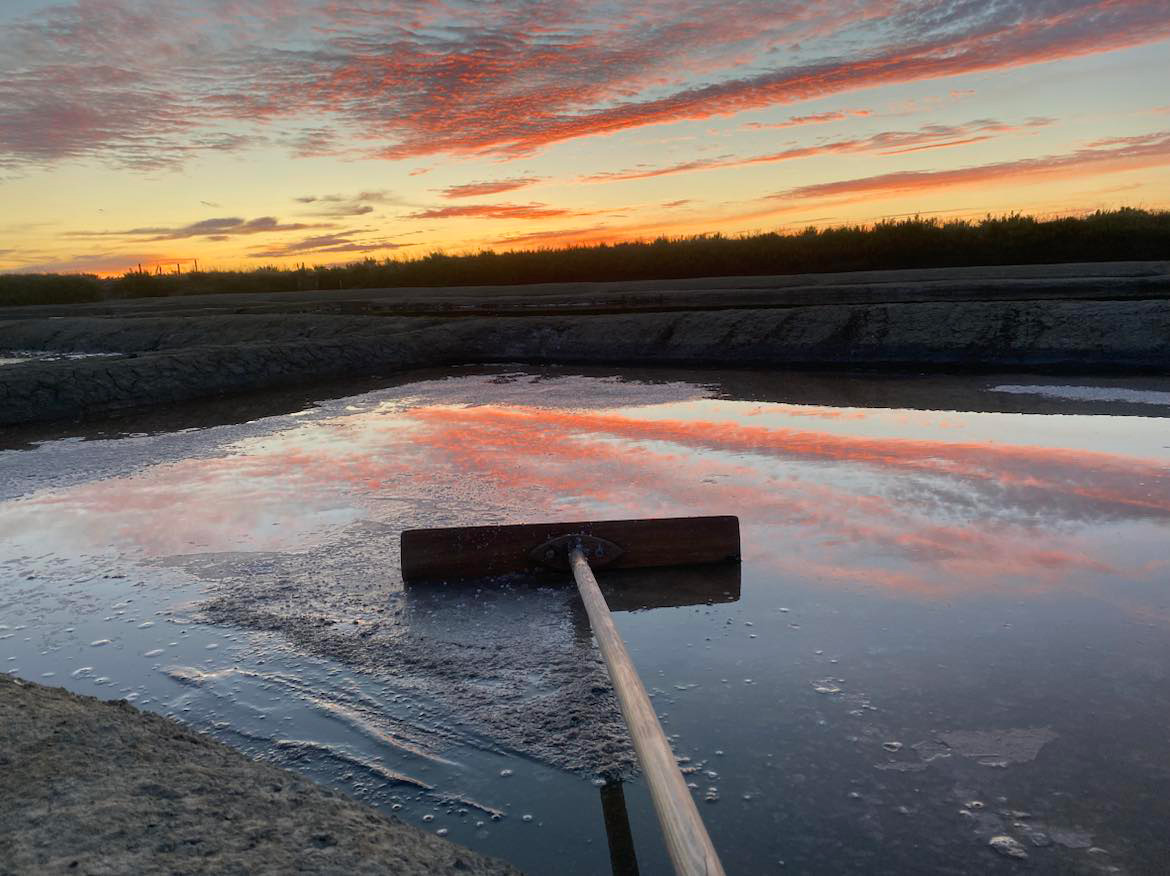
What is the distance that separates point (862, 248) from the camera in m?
22.0

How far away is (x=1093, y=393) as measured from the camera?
823cm

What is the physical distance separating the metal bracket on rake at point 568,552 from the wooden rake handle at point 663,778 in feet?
3.59

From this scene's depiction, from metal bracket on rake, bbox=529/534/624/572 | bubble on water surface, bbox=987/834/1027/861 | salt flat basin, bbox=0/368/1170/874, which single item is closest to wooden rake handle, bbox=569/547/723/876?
salt flat basin, bbox=0/368/1170/874

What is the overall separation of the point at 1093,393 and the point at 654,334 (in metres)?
5.91

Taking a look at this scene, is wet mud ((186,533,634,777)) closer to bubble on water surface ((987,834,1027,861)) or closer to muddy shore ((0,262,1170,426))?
bubble on water surface ((987,834,1027,861))

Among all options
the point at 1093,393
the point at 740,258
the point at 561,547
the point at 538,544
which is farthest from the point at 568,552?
the point at 740,258

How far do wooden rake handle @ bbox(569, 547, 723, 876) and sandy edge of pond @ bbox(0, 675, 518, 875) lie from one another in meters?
0.40

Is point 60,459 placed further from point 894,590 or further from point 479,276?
point 479,276

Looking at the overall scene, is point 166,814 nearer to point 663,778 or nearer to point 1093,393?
point 663,778

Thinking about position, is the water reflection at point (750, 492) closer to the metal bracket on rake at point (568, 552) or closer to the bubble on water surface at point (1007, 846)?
the metal bracket on rake at point (568, 552)

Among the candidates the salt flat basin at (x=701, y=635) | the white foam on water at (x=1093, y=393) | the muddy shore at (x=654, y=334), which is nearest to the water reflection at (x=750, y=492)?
the salt flat basin at (x=701, y=635)

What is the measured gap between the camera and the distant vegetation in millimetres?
19672

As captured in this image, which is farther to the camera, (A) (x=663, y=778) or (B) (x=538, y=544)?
(B) (x=538, y=544)

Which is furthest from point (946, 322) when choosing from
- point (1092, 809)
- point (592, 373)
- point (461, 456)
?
point (1092, 809)
